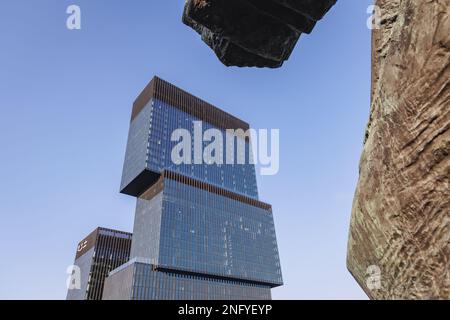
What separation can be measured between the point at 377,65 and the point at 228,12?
2.01 metres

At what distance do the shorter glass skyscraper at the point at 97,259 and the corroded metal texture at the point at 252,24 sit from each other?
124602 millimetres

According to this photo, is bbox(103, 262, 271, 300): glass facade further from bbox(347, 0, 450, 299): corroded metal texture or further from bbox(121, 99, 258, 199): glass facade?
bbox(347, 0, 450, 299): corroded metal texture

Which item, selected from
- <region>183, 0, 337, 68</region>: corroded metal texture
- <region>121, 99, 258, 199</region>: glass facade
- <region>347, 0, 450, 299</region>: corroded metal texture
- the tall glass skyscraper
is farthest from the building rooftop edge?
<region>347, 0, 450, 299</region>: corroded metal texture

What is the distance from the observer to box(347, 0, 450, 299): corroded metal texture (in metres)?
2.36

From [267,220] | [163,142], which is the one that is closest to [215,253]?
[267,220]

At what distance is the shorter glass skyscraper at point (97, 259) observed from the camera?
114 metres

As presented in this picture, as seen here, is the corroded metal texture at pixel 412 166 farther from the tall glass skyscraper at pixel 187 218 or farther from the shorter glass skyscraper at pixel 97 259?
the shorter glass skyscraper at pixel 97 259

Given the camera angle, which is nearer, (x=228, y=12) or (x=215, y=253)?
(x=228, y=12)

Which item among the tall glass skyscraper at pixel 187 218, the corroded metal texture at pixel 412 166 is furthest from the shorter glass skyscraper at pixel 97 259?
the corroded metal texture at pixel 412 166

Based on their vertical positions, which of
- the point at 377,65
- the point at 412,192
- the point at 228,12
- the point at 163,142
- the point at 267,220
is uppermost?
the point at 163,142

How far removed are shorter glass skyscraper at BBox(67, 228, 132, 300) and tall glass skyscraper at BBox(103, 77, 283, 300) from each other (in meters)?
24.4

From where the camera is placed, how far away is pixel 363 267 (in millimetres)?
3334
